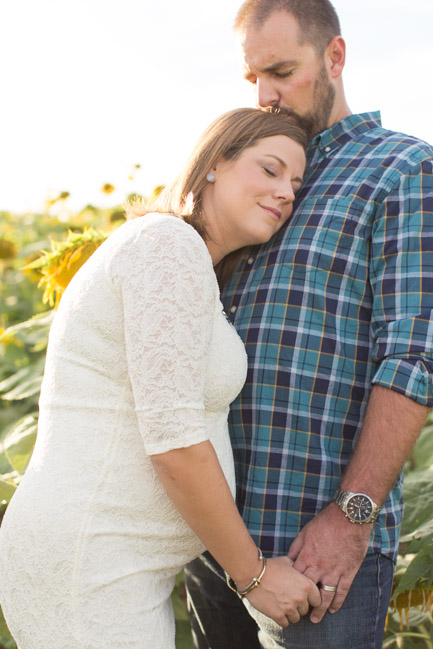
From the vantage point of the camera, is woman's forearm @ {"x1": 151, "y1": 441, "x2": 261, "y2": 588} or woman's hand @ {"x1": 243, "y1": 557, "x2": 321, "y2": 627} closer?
woman's forearm @ {"x1": 151, "y1": 441, "x2": 261, "y2": 588}

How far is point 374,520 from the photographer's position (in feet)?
5.58

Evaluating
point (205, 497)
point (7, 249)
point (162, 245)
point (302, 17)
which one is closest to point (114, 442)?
point (205, 497)

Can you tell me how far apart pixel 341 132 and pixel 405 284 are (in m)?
0.57

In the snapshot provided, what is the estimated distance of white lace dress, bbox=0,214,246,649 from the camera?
1.46 meters

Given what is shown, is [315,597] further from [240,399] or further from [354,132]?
[354,132]

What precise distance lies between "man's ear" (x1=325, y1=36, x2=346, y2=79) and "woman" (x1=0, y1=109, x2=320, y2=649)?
964mm

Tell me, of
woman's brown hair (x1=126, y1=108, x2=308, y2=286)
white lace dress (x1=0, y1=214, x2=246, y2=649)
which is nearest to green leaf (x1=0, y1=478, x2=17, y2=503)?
white lace dress (x1=0, y1=214, x2=246, y2=649)

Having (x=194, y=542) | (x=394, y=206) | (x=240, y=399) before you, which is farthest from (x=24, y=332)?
(x=394, y=206)

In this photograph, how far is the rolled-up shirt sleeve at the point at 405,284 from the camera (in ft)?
5.52

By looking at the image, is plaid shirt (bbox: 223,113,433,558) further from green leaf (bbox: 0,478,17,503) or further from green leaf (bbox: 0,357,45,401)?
green leaf (bbox: 0,357,45,401)

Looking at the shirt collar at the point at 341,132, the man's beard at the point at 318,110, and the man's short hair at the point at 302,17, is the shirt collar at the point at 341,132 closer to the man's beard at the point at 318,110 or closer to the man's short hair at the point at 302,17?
the man's beard at the point at 318,110

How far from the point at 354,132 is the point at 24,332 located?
1261mm

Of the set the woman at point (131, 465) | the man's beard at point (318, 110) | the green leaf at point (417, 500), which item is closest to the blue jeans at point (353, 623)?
the woman at point (131, 465)

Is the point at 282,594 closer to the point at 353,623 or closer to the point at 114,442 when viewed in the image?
the point at 353,623
